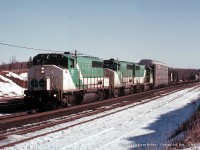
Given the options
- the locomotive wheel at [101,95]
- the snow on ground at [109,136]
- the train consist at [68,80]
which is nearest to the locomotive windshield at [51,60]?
the train consist at [68,80]

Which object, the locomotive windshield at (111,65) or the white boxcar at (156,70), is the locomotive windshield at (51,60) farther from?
the white boxcar at (156,70)

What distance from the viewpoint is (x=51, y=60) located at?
22859 millimetres

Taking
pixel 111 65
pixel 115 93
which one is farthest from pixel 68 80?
pixel 111 65

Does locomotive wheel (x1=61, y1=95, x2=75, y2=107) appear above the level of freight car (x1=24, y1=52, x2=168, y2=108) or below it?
below

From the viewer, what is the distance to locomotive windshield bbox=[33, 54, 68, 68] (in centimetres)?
2266

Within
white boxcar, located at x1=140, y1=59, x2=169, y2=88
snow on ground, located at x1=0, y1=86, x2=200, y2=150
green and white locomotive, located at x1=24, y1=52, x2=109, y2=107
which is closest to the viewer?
snow on ground, located at x1=0, y1=86, x2=200, y2=150

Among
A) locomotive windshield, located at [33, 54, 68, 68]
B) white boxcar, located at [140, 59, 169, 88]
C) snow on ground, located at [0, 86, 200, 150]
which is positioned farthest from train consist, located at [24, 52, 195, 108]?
white boxcar, located at [140, 59, 169, 88]

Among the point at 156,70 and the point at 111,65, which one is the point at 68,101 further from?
the point at 156,70

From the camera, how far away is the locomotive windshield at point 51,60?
22.7 meters

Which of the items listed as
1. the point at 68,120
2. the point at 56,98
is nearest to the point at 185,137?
the point at 68,120

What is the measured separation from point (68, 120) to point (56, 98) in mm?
4603

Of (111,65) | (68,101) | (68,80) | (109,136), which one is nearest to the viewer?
(109,136)

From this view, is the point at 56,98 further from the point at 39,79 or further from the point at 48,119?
the point at 48,119

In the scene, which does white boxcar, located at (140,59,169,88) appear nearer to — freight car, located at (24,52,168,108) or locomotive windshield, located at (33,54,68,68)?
freight car, located at (24,52,168,108)
